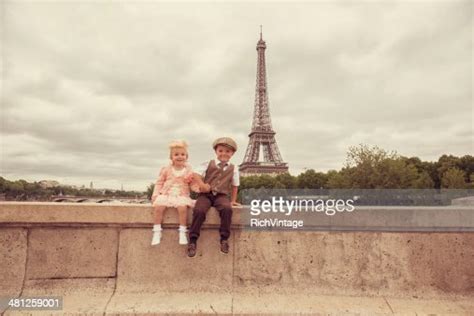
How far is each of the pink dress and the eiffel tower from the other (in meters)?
72.2

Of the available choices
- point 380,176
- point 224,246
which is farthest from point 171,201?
point 380,176

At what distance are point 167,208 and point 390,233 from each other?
2.31 metres

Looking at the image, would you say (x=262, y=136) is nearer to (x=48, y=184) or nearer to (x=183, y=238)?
(x=183, y=238)

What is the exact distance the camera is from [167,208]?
164 inches

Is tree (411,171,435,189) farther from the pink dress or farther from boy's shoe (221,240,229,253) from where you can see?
boy's shoe (221,240,229,253)

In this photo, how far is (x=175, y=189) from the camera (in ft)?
14.4

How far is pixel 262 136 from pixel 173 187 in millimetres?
73209

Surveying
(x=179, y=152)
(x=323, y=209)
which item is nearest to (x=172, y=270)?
(x=179, y=152)

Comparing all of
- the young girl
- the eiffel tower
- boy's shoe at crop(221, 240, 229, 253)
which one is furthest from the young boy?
the eiffel tower

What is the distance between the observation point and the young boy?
404 cm

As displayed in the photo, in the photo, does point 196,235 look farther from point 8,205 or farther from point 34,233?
point 8,205

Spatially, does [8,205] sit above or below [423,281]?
above

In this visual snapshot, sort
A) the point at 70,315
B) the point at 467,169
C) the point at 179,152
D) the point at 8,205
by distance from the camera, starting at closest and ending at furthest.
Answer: the point at 70,315
the point at 8,205
the point at 179,152
the point at 467,169

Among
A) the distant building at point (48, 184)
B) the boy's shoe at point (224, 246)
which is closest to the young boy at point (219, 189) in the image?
the boy's shoe at point (224, 246)
